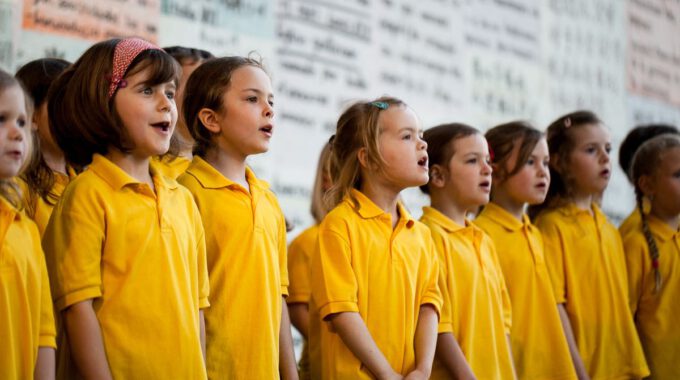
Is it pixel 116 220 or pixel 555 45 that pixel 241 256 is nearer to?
pixel 116 220

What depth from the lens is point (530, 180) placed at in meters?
3.37

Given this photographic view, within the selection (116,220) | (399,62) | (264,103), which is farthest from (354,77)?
(116,220)

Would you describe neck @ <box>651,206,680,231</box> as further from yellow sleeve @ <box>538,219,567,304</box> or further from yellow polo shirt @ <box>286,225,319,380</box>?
yellow polo shirt @ <box>286,225,319,380</box>

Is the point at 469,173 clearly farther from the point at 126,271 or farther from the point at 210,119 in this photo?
the point at 126,271

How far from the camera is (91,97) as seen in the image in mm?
2176

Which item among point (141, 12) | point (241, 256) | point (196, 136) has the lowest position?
point (241, 256)

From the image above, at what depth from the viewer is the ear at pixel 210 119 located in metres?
2.57

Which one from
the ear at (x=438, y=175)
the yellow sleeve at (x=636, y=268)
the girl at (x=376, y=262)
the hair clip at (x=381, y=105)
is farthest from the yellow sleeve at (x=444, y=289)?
the yellow sleeve at (x=636, y=268)

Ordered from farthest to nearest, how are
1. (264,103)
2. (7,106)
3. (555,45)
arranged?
(555,45), (264,103), (7,106)

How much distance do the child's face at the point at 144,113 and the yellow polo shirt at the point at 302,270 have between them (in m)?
1.13

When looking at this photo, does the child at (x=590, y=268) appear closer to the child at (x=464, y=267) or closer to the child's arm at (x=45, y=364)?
the child at (x=464, y=267)

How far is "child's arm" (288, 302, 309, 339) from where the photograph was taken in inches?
128

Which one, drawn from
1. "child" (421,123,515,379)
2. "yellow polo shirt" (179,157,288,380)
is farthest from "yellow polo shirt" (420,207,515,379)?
"yellow polo shirt" (179,157,288,380)

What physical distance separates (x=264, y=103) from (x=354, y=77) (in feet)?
6.54
